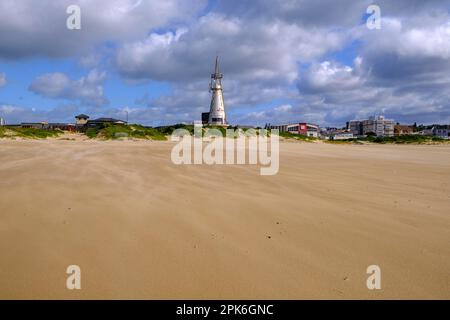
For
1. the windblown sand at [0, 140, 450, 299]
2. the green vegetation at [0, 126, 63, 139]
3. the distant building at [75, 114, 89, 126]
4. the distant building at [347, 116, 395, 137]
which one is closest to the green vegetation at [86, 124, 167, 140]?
the green vegetation at [0, 126, 63, 139]

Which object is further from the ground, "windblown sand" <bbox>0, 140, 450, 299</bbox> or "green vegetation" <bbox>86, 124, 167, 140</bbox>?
"green vegetation" <bbox>86, 124, 167, 140</bbox>

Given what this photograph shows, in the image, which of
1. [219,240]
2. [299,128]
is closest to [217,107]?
[299,128]

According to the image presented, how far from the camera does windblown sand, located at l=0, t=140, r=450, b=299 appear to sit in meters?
2.61

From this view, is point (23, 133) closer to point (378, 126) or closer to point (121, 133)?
point (121, 133)

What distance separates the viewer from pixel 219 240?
3467 millimetres

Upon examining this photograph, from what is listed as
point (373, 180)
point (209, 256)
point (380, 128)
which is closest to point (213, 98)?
point (373, 180)

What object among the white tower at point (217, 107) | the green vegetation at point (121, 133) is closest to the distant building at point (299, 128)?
the white tower at point (217, 107)

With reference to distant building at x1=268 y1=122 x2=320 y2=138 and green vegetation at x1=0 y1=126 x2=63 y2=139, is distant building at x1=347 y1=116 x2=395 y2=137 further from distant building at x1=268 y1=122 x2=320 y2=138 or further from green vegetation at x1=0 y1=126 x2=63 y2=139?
green vegetation at x1=0 y1=126 x2=63 y2=139

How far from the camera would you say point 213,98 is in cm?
6306

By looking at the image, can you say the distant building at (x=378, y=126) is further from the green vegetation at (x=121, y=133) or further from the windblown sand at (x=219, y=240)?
the windblown sand at (x=219, y=240)

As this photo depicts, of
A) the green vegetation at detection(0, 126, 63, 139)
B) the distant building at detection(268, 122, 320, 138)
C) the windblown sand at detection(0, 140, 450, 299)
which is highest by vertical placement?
the distant building at detection(268, 122, 320, 138)

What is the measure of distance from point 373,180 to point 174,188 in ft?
13.8

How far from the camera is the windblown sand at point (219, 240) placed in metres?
2.61

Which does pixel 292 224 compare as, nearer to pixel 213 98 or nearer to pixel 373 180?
pixel 373 180
